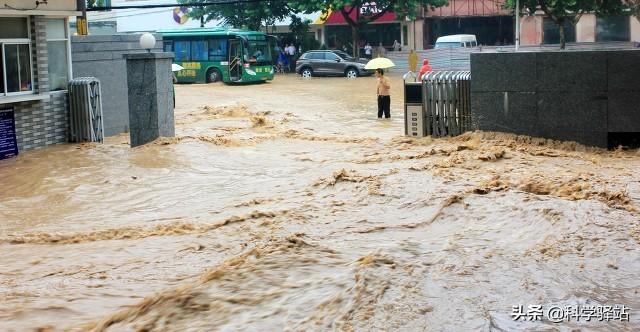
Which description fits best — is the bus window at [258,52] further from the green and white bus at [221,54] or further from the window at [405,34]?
the window at [405,34]

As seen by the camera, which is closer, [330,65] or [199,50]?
[199,50]

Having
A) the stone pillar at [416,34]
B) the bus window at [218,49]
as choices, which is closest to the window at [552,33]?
the stone pillar at [416,34]

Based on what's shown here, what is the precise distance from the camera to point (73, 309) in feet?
23.3

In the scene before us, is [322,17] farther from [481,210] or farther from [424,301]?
[424,301]

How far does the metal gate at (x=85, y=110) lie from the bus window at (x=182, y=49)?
836 inches

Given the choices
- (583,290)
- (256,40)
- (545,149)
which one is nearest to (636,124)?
(545,149)

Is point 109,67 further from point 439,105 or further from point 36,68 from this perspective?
point 439,105

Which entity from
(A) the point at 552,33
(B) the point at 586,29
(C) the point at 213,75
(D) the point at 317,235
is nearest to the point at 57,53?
(D) the point at 317,235

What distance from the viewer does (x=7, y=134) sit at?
1549 centimetres

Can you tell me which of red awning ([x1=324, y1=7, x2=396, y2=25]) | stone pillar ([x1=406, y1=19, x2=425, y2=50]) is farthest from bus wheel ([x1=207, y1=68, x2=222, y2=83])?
stone pillar ([x1=406, y1=19, x2=425, y2=50])

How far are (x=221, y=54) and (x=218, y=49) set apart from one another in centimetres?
26

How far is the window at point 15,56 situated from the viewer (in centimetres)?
1527

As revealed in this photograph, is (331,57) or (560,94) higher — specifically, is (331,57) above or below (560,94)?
above

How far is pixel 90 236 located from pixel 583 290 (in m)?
5.59
